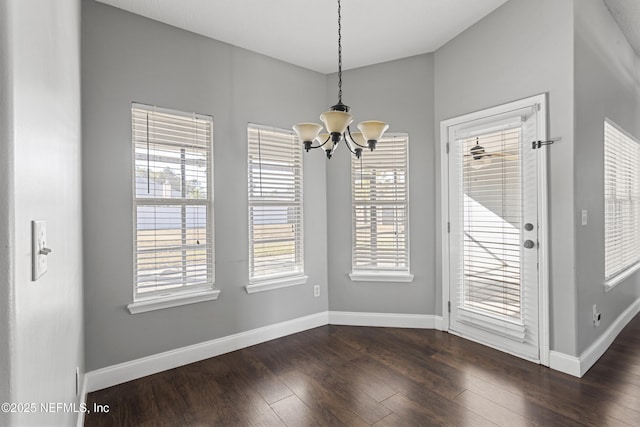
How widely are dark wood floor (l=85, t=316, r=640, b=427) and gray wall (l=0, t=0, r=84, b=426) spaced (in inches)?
39.8

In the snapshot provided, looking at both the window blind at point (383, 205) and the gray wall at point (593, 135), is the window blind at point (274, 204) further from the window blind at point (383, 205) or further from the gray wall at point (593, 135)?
the gray wall at point (593, 135)

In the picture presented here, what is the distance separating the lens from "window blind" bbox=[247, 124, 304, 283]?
10.3 feet

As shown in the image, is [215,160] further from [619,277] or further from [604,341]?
[619,277]

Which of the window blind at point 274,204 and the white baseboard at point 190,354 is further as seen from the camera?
the window blind at point 274,204

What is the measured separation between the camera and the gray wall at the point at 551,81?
2.39 m

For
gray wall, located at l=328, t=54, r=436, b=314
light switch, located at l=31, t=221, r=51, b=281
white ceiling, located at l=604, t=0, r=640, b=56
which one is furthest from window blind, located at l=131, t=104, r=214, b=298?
white ceiling, located at l=604, t=0, r=640, b=56

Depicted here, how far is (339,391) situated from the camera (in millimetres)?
2258

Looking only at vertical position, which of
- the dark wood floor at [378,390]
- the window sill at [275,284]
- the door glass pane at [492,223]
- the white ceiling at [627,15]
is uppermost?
the white ceiling at [627,15]

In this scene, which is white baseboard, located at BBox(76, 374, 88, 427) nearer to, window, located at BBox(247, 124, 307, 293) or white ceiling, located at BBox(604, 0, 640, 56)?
window, located at BBox(247, 124, 307, 293)

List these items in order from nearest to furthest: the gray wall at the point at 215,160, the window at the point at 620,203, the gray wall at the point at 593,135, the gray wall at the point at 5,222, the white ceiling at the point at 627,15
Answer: the gray wall at the point at 5,222 → the gray wall at the point at 215,160 → the gray wall at the point at 593,135 → the white ceiling at the point at 627,15 → the window at the point at 620,203

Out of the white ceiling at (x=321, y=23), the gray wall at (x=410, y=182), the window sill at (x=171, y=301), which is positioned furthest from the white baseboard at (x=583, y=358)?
the white ceiling at (x=321, y=23)

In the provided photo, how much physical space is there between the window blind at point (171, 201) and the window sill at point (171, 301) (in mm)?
63

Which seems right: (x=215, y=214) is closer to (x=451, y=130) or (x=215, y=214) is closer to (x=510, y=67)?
(x=451, y=130)

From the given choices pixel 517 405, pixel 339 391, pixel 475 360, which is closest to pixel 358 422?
pixel 339 391
